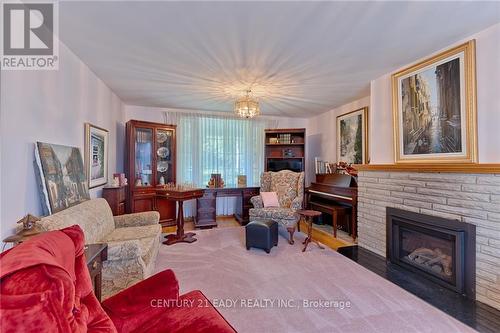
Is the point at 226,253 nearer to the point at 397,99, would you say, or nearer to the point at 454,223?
the point at 454,223

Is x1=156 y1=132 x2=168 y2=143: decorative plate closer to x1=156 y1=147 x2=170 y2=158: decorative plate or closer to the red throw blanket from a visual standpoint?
x1=156 y1=147 x2=170 y2=158: decorative plate

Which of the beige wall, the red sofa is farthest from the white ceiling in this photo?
the red sofa

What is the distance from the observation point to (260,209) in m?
4.20

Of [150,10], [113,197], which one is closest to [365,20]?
[150,10]

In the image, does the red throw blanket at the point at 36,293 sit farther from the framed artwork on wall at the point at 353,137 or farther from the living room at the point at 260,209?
the framed artwork on wall at the point at 353,137

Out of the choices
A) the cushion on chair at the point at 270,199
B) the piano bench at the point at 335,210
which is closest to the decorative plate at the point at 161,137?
the cushion on chair at the point at 270,199

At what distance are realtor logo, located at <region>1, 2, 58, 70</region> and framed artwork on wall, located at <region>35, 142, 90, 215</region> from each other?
2.15 ft

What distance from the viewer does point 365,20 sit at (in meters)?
1.96

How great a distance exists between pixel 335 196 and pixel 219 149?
2.73 meters

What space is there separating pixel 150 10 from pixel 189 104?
2.86 metres

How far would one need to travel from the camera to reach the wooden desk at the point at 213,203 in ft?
15.6

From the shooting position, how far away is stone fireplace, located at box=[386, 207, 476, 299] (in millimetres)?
2244

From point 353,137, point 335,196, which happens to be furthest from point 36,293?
point 353,137

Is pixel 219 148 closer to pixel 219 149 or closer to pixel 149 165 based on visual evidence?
pixel 219 149
